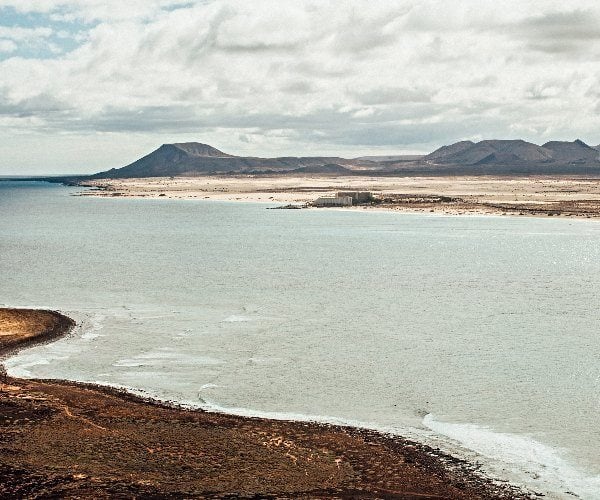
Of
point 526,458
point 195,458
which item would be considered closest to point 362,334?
point 526,458

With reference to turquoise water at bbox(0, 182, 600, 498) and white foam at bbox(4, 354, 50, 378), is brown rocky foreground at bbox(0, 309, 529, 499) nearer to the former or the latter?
turquoise water at bbox(0, 182, 600, 498)

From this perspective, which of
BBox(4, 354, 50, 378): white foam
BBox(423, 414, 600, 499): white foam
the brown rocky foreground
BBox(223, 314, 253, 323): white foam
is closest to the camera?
the brown rocky foreground

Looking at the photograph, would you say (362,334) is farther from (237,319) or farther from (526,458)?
(526,458)

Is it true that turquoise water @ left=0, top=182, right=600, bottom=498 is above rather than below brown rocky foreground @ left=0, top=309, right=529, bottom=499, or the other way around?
below

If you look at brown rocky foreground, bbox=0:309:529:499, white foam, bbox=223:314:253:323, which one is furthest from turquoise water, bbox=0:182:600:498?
brown rocky foreground, bbox=0:309:529:499

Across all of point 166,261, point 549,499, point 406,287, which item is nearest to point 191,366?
point 549,499

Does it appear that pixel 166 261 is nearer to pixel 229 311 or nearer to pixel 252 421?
pixel 229 311
